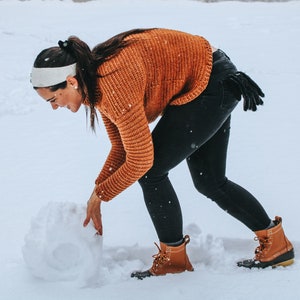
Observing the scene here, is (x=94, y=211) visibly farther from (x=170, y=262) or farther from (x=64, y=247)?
(x=170, y=262)

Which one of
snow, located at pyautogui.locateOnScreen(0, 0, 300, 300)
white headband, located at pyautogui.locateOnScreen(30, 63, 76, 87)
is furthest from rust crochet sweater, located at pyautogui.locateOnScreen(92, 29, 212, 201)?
snow, located at pyautogui.locateOnScreen(0, 0, 300, 300)

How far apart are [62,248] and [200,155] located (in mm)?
692

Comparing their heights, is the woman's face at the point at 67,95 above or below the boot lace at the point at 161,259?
above

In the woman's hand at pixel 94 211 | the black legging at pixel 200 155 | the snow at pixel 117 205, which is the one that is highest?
the black legging at pixel 200 155

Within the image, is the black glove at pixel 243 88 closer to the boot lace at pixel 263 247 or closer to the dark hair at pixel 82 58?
the dark hair at pixel 82 58

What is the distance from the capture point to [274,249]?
2092mm

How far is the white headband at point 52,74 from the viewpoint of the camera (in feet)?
5.02

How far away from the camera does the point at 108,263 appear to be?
2.27 m

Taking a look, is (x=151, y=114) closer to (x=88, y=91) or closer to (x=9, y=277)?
(x=88, y=91)

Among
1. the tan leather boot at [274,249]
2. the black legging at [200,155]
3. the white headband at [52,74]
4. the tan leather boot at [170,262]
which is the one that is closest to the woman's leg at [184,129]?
the black legging at [200,155]

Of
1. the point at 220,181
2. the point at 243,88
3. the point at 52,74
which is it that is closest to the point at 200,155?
the point at 220,181

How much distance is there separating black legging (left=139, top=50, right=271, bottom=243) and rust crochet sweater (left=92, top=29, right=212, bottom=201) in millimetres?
58

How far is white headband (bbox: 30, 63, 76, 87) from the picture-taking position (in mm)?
1529

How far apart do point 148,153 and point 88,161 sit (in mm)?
1710
